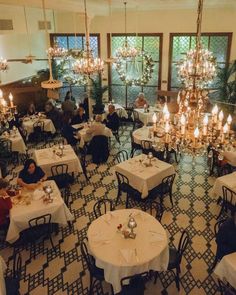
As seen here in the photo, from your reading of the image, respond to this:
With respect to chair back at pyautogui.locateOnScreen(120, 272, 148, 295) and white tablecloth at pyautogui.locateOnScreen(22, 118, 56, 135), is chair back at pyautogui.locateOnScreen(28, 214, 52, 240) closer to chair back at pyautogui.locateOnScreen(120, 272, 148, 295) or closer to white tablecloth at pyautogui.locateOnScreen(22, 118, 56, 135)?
chair back at pyautogui.locateOnScreen(120, 272, 148, 295)

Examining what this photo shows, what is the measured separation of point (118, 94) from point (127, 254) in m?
10.3

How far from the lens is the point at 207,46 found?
1154 centimetres

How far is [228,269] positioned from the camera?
4.23 metres

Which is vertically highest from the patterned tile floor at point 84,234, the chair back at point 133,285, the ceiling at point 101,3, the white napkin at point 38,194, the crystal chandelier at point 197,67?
the ceiling at point 101,3

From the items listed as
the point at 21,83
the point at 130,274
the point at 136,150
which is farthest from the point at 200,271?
the point at 21,83

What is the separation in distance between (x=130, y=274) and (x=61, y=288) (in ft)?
4.22

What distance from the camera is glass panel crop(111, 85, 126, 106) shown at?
13586mm

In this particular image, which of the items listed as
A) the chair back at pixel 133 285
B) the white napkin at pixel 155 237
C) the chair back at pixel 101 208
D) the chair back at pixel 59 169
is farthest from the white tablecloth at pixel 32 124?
the chair back at pixel 133 285

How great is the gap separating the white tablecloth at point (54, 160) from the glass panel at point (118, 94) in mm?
6549

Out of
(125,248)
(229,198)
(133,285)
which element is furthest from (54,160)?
(229,198)

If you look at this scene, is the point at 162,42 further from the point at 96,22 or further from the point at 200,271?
the point at 200,271

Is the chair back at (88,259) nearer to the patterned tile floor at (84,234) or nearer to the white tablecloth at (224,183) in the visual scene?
the patterned tile floor at (84,234)

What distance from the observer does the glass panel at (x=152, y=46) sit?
12.2 meters

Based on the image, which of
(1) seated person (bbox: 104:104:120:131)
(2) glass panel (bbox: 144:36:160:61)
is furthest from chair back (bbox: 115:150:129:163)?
(2) glass panel (bbox: 144:36:160:61)
